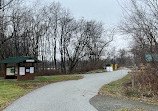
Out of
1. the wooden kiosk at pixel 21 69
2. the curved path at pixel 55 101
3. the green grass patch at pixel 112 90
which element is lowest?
the green grass patch at pixel 112 90

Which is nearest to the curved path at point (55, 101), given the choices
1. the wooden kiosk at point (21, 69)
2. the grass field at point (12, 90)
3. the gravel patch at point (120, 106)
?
the gravel patch at point (120, 106)

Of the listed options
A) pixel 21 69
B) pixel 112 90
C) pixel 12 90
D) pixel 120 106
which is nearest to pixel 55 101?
pixel 120 106

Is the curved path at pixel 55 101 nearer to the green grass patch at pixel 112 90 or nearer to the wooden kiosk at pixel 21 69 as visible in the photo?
the green grass patch at pixel 112 90

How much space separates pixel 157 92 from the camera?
907 centimetres

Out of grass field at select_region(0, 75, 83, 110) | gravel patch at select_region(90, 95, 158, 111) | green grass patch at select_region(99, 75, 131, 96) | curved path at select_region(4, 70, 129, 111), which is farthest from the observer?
green grass patch at select_region(99, 75, 131, 96)

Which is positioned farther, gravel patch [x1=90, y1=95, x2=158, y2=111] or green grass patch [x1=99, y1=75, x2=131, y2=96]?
green grass patch [x1=99, y1=75, x2=131, y2=96]

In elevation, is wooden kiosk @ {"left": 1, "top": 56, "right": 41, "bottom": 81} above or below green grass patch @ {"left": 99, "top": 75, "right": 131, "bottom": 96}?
above

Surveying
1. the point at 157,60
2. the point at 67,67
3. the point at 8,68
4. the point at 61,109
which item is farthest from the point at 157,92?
the point at 67,67

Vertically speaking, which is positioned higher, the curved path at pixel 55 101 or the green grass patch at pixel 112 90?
the curved path at pixel 55 101

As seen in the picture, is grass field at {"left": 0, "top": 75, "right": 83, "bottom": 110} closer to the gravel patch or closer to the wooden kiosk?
the wooden kiosk

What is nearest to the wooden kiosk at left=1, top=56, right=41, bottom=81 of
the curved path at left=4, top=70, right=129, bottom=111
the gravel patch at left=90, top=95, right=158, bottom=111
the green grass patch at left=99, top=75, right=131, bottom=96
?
the curved path at left=4, top=70, right=129, bottom=111

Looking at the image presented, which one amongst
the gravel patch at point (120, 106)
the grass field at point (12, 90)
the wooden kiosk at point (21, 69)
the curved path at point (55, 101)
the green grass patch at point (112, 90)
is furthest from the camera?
the wooden kiosk at point (21, 69)

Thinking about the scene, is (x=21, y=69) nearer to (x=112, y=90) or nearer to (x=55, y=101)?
(x=112, y=90)

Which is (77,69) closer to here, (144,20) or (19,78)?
(19,78)
